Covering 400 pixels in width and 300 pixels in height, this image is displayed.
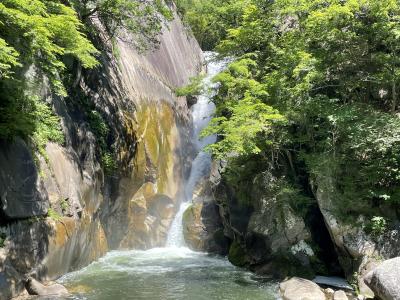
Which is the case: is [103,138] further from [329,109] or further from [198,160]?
[198,160]

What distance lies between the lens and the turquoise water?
12.1 m

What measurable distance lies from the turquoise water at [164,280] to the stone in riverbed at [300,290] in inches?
15.6

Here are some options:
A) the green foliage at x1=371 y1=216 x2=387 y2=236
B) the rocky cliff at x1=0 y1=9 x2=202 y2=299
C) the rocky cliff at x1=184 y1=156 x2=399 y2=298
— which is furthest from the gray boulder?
the rocky cliff at x1=0 y1=9 x2=202 y2=299

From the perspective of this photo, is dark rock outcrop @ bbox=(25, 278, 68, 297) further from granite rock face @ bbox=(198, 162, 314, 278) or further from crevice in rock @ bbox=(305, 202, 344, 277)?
crevice in rock @ bbox=(305, 202, 344, 277)

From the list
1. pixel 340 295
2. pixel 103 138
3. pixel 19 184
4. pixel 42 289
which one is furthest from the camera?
pixel 103 138

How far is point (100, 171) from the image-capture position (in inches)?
676

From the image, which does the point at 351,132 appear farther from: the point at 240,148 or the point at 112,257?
the point at 112,257

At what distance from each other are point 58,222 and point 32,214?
1.36 metres

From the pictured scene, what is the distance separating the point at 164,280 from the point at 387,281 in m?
6.81

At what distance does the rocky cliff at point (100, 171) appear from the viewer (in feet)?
37.7

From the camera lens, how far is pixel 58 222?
12.9 metres

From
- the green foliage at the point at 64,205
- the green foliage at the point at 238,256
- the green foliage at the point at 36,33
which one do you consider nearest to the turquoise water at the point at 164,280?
the green foliage at the point at 238,256

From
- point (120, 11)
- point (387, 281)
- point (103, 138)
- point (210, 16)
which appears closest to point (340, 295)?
point (387, 281)

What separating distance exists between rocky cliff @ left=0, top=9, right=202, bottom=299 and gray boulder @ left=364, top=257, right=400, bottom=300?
8.95 m
